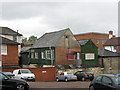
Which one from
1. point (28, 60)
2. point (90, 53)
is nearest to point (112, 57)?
point (90, 53)

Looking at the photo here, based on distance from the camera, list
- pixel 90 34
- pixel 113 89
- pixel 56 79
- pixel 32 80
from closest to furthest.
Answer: pixel 113 89 → pixel 32 80 → pixel 56 79 → pixel 90 34

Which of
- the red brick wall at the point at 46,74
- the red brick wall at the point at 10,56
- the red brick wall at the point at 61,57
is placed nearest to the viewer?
the red brick wall at the point at 46,74

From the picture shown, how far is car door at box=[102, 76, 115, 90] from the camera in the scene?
11.7 m

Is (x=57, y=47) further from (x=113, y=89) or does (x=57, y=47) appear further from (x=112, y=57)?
(x=113, y=89)

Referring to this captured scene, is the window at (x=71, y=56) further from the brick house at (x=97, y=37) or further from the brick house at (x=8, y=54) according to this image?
the brick house at (x=97, y=37)

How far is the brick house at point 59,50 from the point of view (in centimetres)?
4206

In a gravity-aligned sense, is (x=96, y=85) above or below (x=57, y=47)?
below

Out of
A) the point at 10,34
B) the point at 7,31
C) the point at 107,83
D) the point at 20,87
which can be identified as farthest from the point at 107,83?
the point at 7,31

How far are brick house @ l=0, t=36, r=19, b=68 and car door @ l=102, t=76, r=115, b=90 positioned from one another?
82.5 feet

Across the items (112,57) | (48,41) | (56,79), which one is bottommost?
(56,79)

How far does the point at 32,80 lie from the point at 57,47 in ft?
57.7

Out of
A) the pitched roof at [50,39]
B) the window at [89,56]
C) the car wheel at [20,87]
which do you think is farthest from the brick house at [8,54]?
the car wheel at [20,87]

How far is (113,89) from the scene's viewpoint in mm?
11398

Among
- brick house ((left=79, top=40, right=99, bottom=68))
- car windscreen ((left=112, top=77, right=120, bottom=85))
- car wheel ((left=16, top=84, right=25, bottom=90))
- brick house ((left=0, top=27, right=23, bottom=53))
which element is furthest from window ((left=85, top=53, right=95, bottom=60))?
car windscreen ((left=112, top=77, right=120, bottom=85))
